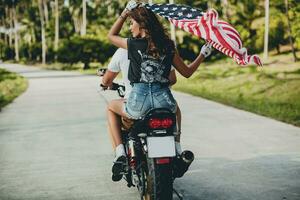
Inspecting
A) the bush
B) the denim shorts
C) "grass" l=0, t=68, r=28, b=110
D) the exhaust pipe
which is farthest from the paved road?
the bush

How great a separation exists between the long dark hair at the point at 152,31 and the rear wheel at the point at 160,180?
39.3 inches

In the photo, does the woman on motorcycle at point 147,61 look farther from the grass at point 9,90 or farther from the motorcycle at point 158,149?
the grass at point 9,90

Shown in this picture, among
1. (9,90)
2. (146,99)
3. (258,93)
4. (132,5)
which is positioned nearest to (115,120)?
(146,99)

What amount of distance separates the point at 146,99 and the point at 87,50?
45389 mm

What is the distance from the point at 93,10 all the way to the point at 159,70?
220 feet

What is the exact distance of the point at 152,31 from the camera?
4.59 m

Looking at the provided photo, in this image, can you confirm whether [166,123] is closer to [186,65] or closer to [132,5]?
[186,65]

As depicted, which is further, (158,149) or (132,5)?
(132,5)

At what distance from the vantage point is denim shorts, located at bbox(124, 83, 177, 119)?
4.54 meters

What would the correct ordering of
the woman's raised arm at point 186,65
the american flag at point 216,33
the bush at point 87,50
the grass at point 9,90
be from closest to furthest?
the woman's raised arm at point 186,65 → the american flag at point 216,33 → the grass at point 9,90 → the bush at point 87,50

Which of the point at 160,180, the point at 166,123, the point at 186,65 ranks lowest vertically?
the point at 160,180

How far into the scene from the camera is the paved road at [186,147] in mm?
5664

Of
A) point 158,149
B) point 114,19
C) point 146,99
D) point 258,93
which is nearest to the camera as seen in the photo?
point 158,149

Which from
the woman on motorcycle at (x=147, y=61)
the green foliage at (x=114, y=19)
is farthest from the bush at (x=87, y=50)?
the woman on motorcycle at (x=147, y=61)
